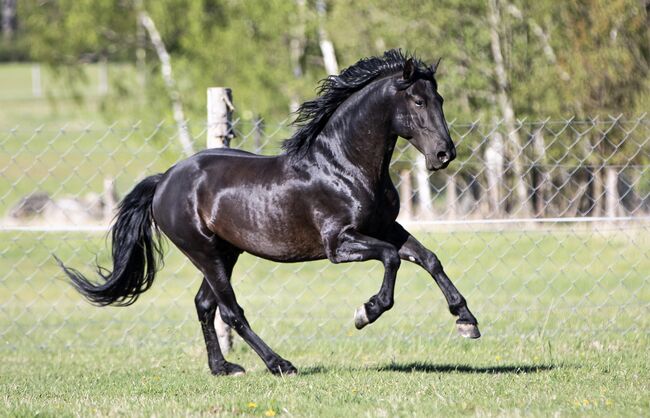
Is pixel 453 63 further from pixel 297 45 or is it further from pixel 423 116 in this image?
pixel 423 116

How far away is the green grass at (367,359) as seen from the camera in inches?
201

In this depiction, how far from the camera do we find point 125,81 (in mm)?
29891

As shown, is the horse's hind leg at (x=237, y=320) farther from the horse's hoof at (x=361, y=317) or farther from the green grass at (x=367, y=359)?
the horse's hoof at (x=361, y=317)

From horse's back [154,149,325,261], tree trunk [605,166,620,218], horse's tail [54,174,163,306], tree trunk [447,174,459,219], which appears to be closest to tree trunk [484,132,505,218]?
tree trunk [447,174,459,219]

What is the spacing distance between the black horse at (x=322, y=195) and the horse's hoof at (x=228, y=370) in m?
0.01

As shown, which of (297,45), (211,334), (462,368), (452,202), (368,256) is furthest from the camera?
(297,45)

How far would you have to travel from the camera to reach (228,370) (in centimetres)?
667

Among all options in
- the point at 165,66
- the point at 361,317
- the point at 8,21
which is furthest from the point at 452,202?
the point at 8,21

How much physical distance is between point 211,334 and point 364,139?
185cm

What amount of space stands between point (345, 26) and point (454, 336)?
13.8m

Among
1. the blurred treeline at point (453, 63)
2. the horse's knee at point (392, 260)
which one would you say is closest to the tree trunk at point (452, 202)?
the blurred treeline at point (453, 63)

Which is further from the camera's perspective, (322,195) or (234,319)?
(234,319)

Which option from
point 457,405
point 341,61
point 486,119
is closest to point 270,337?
point 457,405

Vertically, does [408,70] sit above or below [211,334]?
above
